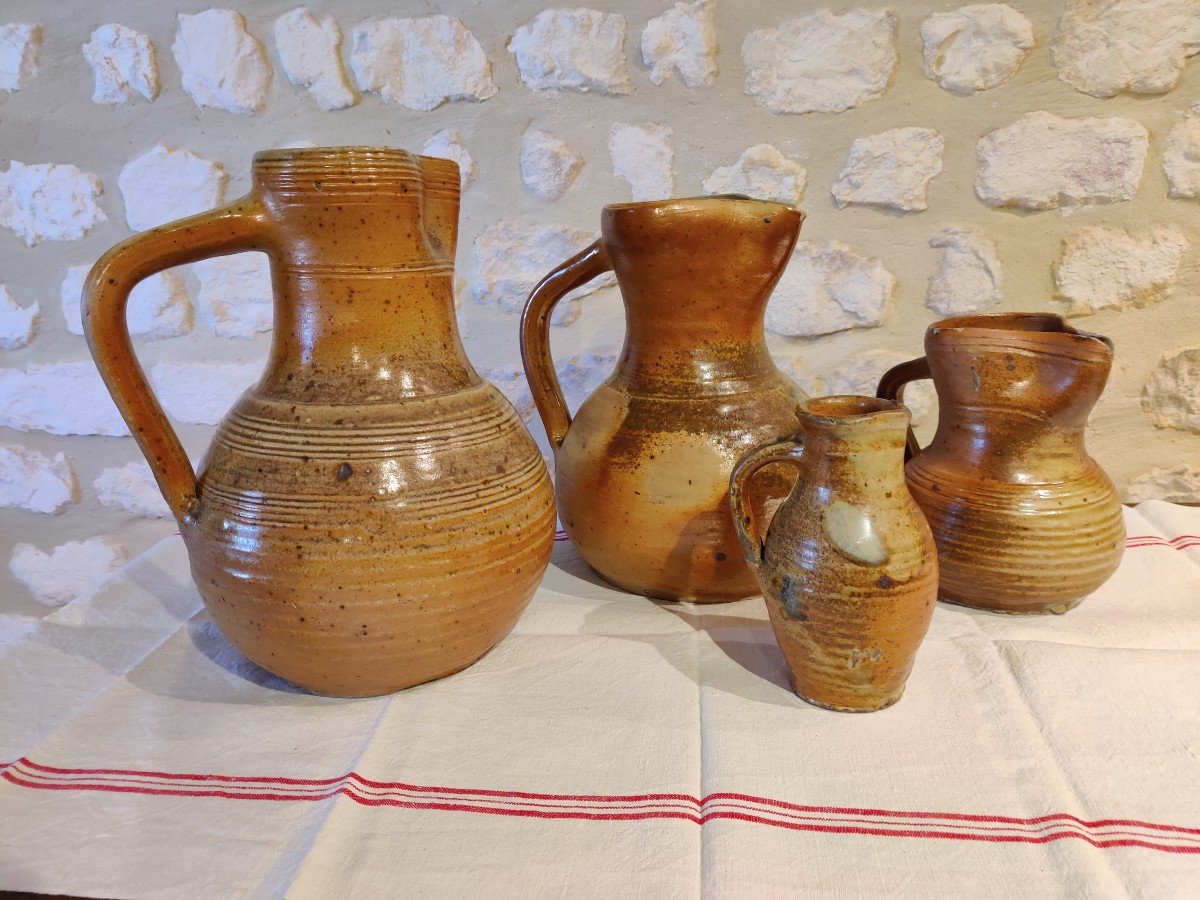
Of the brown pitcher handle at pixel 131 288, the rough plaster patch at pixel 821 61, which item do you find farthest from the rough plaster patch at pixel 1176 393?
the brown pitcher handle at pixel 131 288

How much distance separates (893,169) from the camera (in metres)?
1.09

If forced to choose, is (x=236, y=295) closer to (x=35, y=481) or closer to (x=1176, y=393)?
(x=35, y=481)

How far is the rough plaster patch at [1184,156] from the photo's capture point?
1.04 metres

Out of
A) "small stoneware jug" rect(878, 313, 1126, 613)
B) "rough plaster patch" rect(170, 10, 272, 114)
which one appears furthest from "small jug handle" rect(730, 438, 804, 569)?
"rough plaster patch" rect(170, 10, 272, 114)

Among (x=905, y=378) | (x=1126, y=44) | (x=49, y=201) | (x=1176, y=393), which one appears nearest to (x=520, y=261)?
(x=905, y=378)

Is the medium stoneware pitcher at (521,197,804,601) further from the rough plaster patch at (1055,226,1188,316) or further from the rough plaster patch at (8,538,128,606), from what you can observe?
the rough plaster patch at (8,538,128,606)

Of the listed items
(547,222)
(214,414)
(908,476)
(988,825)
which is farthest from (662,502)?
(214,414)

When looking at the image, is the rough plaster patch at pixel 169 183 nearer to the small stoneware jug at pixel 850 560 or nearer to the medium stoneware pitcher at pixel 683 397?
the medium stoneware pitcher at pixel 683 397

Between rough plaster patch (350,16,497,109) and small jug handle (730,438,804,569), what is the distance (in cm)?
68

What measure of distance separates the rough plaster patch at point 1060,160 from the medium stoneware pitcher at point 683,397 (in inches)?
16.8

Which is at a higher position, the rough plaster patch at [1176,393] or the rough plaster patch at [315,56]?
the rough plaster patch at [315,56]

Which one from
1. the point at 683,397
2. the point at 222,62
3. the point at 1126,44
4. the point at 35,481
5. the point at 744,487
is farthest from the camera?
the point at 35,481

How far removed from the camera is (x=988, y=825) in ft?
1.84

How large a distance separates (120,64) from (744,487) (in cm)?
102
